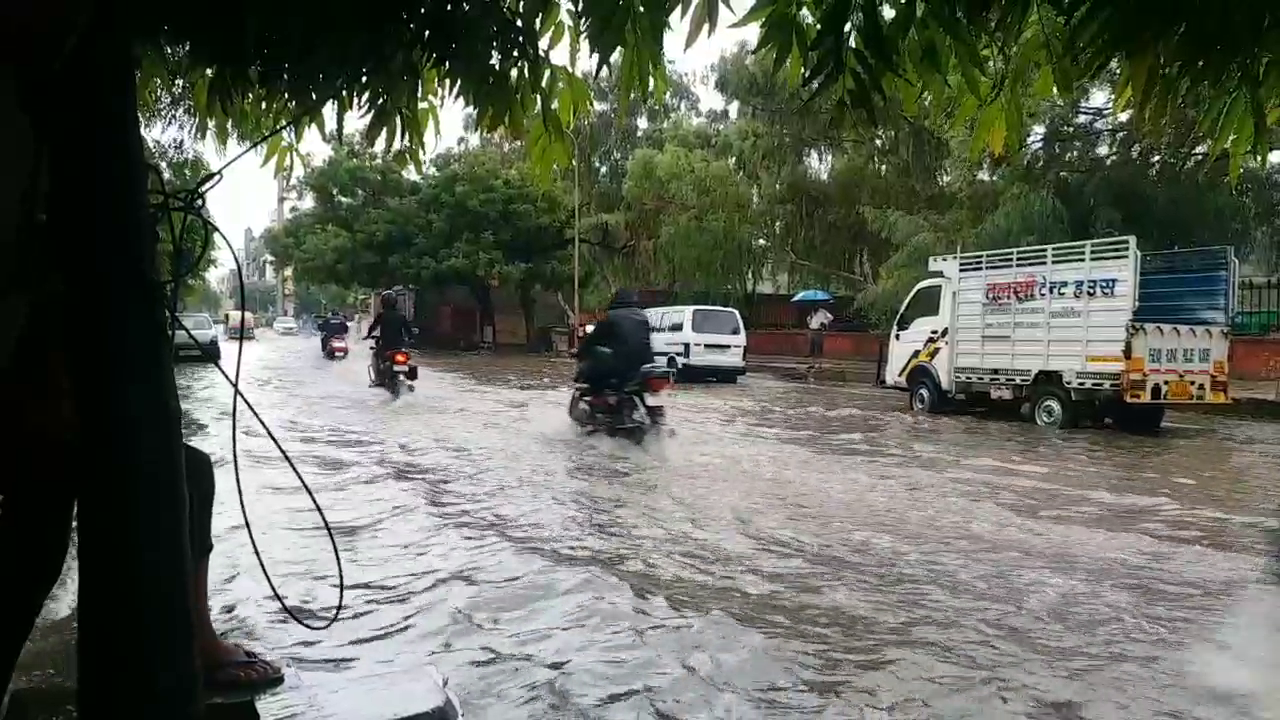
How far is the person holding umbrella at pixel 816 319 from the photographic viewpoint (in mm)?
33438

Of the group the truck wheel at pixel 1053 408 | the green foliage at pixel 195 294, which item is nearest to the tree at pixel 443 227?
the green foliage at pixel 195 294

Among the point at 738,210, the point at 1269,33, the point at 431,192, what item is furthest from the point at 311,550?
the point at 431,192

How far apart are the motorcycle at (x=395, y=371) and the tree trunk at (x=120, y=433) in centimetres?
1498

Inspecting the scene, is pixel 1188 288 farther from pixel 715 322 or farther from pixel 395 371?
pixel 715 322

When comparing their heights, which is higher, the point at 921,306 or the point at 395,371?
the point at 921,306

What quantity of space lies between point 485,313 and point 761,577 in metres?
36.6

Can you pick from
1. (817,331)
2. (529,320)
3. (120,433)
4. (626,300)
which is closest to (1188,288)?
(626,300)

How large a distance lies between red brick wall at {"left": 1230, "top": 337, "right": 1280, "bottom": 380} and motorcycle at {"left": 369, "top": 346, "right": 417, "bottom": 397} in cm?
1561

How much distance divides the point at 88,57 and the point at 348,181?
3977 cm

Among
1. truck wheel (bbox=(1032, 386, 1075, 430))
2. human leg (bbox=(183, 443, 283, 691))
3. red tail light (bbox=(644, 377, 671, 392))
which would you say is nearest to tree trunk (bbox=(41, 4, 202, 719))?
human leg (bbox=(183, 443, 283, 691))

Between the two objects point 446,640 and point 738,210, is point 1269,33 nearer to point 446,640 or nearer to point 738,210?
point 446,640

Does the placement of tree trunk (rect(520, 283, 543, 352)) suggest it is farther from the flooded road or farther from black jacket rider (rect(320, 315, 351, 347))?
the flooded road

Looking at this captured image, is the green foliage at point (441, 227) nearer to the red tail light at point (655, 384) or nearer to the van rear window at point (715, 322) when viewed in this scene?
the van rear window at point (715, 322)

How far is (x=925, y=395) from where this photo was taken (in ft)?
55.9
